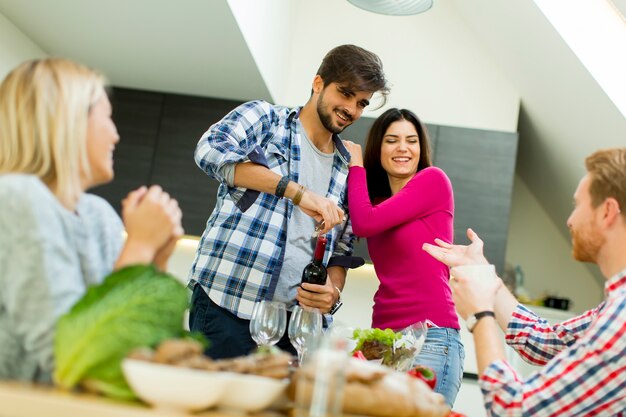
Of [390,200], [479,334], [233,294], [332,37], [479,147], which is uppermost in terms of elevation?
[332,37]

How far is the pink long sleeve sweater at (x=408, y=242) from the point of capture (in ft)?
7.63

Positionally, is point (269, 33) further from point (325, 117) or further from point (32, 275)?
point (32, 275)

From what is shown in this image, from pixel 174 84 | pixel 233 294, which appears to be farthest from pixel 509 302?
pixel 174 84

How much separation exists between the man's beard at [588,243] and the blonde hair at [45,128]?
1.02 meters

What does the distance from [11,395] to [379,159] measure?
1.86 metres

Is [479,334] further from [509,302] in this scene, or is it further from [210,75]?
[210,75]

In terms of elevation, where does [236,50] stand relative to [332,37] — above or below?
below

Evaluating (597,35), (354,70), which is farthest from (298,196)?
(597,35)

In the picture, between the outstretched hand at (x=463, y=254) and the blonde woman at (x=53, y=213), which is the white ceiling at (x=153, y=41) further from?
the blonde woman at (x=53, y=213)

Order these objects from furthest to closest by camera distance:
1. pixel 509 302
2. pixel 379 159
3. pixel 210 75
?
pixel 210 75 → pixel 379 159 → pixel 509 302

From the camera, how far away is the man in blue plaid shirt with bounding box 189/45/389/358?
2.20 meters

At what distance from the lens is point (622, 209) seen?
5.07ft

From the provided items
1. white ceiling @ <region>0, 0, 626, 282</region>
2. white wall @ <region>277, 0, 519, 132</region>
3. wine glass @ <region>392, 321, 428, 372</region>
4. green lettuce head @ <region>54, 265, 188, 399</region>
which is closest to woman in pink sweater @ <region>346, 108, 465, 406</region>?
wine glass @ <region>392, 321, 428, 372</region>

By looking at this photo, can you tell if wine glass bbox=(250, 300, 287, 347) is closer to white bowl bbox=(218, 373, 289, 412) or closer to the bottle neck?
the bottle neck
